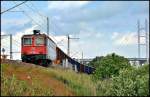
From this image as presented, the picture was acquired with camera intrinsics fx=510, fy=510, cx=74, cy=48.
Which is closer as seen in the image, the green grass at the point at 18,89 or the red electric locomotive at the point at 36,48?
the green grass at the point at 18,89

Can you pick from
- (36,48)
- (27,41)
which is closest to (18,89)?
(36,48)

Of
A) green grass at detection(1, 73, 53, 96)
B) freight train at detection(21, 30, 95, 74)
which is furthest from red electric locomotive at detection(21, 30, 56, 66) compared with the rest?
green grass at detection(1, 73, 53, 96)

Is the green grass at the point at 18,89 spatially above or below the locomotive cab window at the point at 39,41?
below

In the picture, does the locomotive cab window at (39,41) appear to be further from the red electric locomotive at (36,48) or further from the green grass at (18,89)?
the green grass at (18,89)

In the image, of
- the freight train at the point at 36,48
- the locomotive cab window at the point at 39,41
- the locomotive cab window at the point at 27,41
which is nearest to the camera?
the freight train at the point at 36,48

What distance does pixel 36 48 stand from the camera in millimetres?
46094

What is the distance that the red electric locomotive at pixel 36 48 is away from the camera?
45.4 metres

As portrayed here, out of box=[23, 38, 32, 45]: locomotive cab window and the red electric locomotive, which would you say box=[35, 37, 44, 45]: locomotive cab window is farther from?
box=[23, 38, 32, 45]: locomotive cab window

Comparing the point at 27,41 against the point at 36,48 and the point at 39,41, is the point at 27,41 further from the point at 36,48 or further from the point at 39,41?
the point at 39,41

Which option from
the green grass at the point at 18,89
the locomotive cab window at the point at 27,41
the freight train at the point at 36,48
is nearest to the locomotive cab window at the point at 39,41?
the freight train at the point at 36,48

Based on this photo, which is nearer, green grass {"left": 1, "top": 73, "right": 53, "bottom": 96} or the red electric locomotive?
green grass {"left": 1, "top": 73, "right": 53, "bottom": 96}

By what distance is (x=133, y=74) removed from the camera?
24.6 metres

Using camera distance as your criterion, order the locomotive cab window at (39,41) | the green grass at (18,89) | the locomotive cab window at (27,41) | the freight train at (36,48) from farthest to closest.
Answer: the locomotive cab window at (27,41), the locomotive cab window at (39,41), the freight train at (36,48), the green grass at (18,89)

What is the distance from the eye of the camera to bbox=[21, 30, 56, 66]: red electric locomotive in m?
45.4
